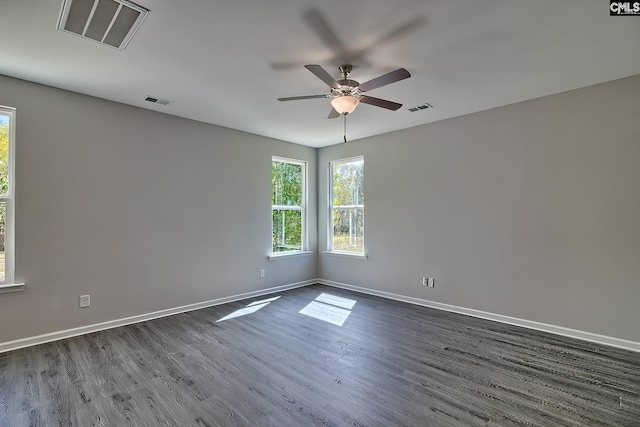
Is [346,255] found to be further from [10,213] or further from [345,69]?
[10,213]

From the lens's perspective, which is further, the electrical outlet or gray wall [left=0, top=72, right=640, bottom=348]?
the electrical outlet

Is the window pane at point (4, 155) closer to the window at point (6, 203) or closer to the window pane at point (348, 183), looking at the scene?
the window at point (6, 203)

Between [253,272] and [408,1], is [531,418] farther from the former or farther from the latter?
[253,272]

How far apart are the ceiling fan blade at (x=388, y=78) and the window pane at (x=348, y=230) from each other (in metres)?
3.00

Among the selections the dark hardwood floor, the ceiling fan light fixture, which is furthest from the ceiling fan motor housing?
the dark hardwood floor

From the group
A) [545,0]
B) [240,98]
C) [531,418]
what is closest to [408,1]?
[545,0]

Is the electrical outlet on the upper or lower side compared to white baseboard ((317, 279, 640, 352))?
upper

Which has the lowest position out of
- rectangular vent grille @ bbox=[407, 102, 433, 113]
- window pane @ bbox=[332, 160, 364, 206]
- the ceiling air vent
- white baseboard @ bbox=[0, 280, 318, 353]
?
white baseboard @ bbox=[0, 280, 318, 353]

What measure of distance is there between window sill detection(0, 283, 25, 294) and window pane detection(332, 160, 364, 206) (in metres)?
4.30

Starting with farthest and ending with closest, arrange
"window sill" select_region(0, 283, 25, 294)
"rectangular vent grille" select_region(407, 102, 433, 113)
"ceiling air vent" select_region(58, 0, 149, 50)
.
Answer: "rectangular vent grille" select_region(407, 102, 433, 113), "window sill" select_region(0, 283, 25, 294), "ceiling air vent" select_region(58, 0, 149, 50)

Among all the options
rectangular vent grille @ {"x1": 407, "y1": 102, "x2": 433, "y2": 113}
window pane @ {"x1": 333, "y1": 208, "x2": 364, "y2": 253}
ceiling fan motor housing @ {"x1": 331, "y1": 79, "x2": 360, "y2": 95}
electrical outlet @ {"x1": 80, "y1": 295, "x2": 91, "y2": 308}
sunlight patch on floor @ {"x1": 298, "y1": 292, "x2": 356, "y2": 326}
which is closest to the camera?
ceiling fan motor housing @ {"x1": 331, "y1": 79, "x2": 360, "y2": 95}

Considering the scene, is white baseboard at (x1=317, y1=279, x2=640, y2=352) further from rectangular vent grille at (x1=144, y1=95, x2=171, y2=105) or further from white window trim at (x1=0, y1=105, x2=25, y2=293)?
white window trim at (x1=0, y1=105, x2=25, y2=293)

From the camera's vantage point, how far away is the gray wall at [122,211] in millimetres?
3143

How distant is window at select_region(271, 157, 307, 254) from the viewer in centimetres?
543
